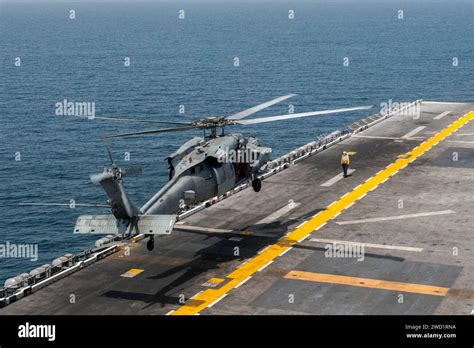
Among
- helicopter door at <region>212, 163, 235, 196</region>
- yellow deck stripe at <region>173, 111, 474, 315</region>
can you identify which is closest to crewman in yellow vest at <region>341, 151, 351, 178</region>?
yellow deck stripe at <region>173, 111, 474, 315</region>

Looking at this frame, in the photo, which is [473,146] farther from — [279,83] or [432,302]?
[279,83]

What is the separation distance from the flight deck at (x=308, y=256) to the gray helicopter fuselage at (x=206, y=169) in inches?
159

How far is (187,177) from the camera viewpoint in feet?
135

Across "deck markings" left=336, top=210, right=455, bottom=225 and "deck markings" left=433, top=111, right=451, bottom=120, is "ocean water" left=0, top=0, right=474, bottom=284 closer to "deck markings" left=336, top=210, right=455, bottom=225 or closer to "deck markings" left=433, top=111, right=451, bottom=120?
"deck markings" left=433, top=111, right=451, bottom=120

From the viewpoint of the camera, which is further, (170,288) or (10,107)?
(10,107)

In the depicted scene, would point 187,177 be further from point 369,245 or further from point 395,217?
point 395,217

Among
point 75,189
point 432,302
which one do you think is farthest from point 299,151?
point 432,302

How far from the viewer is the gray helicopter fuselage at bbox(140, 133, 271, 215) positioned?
3978 cm

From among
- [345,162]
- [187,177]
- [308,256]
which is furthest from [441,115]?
[187,177]

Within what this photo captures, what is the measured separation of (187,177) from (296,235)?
9644 mm

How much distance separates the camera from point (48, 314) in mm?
36062

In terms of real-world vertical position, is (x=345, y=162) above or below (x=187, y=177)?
below

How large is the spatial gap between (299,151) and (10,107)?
219ft

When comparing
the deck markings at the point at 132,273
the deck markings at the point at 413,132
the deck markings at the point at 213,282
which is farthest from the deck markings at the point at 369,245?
the deck markings at the point at 413,132
